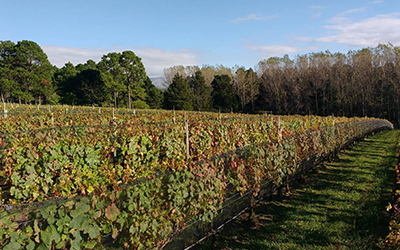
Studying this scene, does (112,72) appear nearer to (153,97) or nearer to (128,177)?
(153,97)

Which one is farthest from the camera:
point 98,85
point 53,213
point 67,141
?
point 98,85

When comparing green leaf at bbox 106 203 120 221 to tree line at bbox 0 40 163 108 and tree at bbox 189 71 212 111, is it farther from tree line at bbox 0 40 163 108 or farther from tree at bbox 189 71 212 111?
tree at bbox 189 71 212 111

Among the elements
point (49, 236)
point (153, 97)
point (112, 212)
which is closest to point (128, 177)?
point (112, 212)

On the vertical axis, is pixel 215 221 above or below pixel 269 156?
below

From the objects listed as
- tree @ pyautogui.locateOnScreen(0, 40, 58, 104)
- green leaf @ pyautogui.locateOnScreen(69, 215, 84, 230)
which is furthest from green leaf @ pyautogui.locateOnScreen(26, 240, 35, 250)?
tree @ pyautogui.locateOnScreen(0, 40, 58, 104)

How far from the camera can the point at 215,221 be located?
15.1ft

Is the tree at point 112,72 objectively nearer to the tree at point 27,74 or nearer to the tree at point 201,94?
the tree at point 27,74

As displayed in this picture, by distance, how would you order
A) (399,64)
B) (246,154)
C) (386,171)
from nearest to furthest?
(246,154), (386,171), (399,64)

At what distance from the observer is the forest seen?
141 feet

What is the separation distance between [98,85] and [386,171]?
4772 cm

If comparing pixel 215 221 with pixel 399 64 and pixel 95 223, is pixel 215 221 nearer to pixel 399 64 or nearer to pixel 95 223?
pixel 95 223

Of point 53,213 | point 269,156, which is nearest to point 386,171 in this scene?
point 269,156

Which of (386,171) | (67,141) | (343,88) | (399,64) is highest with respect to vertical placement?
(399,64)

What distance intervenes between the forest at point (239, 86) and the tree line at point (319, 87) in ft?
0.44
